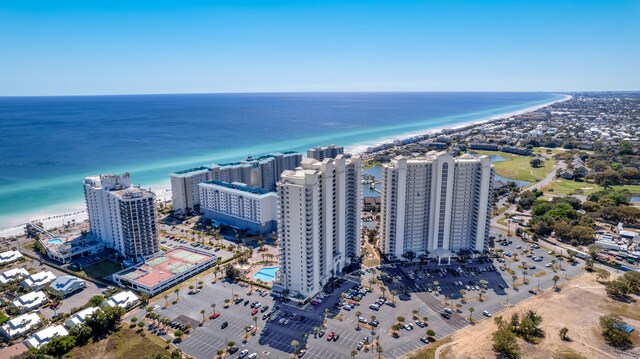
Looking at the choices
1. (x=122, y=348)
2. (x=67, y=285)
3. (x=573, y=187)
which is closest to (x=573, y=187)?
(x=573, y=187)

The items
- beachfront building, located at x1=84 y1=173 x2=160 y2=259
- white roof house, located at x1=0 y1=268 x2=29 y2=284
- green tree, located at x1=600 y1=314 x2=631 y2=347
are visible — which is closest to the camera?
green tree, located at x1=600 y1=314 x2=631 y2=347

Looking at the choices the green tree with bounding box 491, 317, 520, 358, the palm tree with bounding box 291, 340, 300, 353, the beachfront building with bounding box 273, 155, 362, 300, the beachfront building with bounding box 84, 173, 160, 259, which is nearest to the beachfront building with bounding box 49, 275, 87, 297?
the beachfront building with bounding box 84, 173, 160, 259

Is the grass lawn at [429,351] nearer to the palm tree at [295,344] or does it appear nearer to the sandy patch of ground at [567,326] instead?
the sandy patch of ground at [567,326]

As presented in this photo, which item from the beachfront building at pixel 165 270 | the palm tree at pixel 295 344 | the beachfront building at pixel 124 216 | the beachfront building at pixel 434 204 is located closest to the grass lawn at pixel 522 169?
the beachfront building at pixel 434 204

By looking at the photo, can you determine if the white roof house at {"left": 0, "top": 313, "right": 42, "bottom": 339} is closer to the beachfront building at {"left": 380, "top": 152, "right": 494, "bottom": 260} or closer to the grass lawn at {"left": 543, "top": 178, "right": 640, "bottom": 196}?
the beachfront building at {"left": 380, "top": 152, "right": 494, "bottom": 260}

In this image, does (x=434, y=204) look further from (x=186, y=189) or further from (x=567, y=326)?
(x=186, y=189)

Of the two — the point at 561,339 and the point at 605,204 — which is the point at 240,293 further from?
the point at 605,204
